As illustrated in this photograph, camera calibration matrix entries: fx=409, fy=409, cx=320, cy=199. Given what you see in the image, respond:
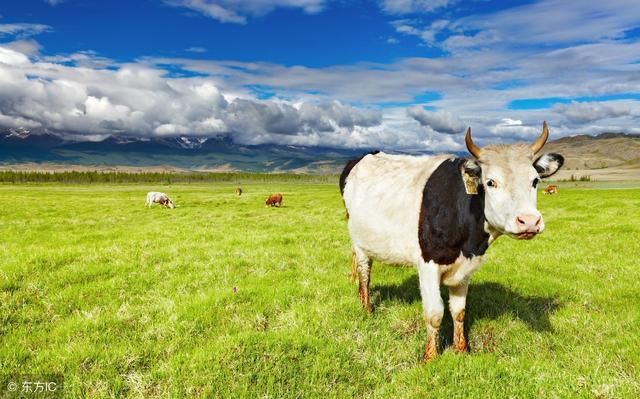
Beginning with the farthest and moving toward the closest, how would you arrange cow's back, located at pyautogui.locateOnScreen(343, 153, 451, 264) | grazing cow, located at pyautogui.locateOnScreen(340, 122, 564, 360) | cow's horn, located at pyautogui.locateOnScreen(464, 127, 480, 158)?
cow's back, located at pyautogui.locateOnScreen(343, 153, 451, 264)
cow's horn, located at pyautogui.locateOnScreen(464, 127, 480, 158)
grazing cow, located at pyautogui.locateOnScreen(340, 122, 564, 360)

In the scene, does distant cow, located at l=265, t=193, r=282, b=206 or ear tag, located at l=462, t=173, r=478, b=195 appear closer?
ear tag, located at l=462, t=173, r=478, b=195

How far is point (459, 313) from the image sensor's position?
21.8 ft

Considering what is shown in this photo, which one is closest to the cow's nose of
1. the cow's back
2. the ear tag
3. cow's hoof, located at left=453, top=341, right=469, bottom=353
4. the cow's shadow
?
the ear tag

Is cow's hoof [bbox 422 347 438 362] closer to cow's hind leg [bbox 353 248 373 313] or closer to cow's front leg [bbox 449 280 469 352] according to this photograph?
cow's front leg [bbox 449 280 469 352]

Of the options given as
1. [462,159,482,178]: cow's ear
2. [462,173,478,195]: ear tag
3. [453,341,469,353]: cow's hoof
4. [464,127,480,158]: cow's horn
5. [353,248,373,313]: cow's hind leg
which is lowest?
[453,341,469,353]: cow's hoof

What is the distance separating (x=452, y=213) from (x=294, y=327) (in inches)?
125

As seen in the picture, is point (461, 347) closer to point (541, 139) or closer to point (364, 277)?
point (364, 277)

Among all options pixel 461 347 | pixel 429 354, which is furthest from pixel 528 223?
pixel 461 347

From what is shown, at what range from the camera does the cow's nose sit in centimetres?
487

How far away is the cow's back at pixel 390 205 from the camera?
682 centimetres

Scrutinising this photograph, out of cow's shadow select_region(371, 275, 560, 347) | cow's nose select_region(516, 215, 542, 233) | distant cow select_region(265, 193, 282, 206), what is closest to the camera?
cow's nose select_region(516, 215, 542, 233)

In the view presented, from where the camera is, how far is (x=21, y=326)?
22.2 ft

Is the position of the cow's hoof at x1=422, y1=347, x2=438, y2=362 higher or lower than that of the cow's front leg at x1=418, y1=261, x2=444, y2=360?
lower

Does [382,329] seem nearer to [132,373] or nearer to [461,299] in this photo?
[461,299]
